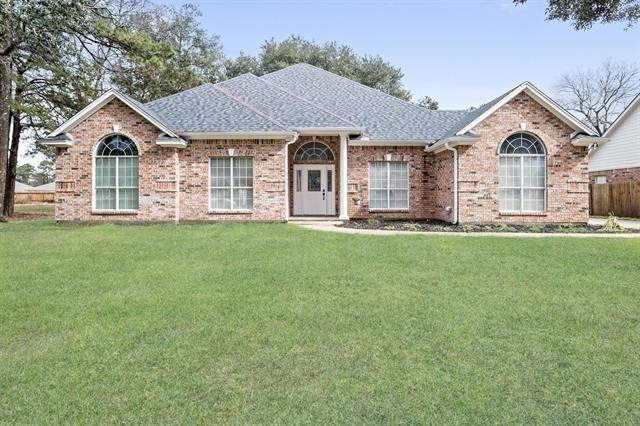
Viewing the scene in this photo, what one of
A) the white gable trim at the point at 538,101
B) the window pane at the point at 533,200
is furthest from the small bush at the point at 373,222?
the window pane at the point at 533,200

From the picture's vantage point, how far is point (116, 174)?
1672 centimetres

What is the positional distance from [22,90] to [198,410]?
25548mm

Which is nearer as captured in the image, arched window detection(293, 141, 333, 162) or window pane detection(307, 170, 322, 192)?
arched window detection(293, 141, 333, 162)

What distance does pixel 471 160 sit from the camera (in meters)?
16.3

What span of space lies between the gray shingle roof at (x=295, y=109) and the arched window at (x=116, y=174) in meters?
1.86

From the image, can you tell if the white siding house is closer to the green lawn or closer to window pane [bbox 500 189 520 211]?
window pane [bbox 500 189 520 211]

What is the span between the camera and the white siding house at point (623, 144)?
2356cm

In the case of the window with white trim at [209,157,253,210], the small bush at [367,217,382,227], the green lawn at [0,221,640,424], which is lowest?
the green lawn at [0,221,640,424]

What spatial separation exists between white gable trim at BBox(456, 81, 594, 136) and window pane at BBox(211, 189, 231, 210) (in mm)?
8439

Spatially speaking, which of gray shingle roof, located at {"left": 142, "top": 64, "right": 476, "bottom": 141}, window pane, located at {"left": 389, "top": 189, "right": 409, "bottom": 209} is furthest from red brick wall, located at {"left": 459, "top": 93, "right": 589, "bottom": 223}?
window pane, located at {"left": 389, "top": 189, "right": 409, "bottom": 209}

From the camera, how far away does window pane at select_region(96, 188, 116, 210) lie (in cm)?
1684

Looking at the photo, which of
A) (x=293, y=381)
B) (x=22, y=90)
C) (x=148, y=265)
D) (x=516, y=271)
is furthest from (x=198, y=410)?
(x=22, y=90)

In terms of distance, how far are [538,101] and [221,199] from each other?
11664 millimetres

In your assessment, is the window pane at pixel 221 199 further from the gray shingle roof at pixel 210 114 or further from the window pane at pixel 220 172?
the gray shingle roof at pixel 210 114
